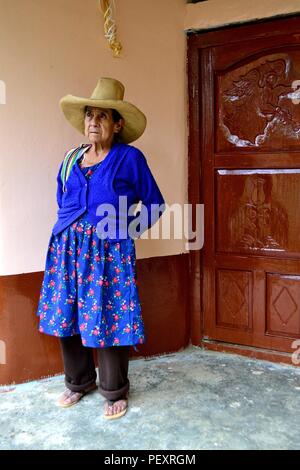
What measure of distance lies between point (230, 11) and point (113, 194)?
1626mm

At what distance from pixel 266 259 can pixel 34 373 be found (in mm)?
1677

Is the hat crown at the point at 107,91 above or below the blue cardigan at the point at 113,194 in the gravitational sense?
above

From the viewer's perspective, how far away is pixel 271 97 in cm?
324

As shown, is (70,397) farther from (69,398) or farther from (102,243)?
(102,243)

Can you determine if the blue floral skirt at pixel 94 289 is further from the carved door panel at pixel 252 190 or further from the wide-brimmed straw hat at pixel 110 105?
the carved door panel at pixel 252 190

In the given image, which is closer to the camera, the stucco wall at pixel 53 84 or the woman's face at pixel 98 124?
the woman's face at pixel 98 124

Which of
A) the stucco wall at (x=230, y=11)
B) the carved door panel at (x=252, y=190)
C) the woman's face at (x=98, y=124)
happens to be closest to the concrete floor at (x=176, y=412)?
the carved door panel at (x=252, y=190)

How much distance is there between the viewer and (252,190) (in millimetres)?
3367

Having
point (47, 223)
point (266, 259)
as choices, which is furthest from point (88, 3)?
point (266, 259)

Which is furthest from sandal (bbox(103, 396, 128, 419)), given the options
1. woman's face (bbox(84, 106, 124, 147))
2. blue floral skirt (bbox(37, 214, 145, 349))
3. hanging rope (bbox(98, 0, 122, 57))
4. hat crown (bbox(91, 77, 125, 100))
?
hanging rope (bbox(98, 0, 122, 57))

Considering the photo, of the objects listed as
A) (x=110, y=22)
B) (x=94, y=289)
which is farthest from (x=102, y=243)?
(x=110, y=22)

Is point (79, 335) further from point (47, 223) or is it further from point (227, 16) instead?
point (227, 16)

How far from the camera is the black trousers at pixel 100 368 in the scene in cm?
267
